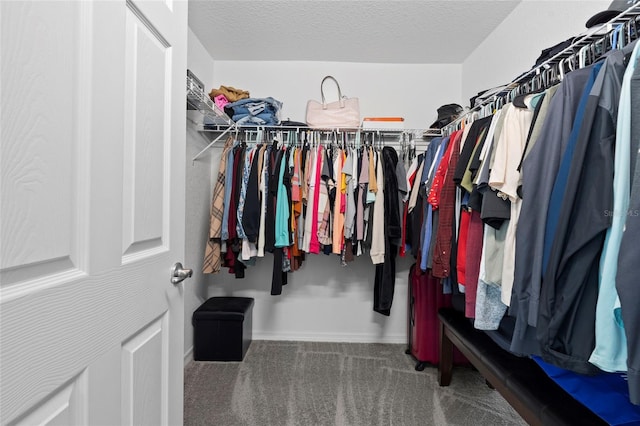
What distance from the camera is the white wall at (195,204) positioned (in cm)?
207

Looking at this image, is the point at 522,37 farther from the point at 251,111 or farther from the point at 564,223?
the point at 251,111

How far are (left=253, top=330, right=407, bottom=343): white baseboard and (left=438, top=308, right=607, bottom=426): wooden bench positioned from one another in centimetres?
89

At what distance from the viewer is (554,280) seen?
2.45 ft

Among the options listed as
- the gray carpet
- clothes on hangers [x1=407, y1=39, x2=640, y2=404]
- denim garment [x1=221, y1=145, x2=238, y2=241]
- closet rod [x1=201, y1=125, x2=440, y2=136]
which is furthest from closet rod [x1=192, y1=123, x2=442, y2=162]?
the gray carpet

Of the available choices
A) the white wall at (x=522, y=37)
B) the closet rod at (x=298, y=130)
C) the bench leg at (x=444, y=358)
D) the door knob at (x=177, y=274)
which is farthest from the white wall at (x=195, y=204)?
the white wall at (x=522, y=37)

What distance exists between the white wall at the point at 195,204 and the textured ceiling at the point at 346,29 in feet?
0.64

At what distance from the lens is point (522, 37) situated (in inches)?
69.4

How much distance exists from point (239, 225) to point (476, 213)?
1456 millimetres

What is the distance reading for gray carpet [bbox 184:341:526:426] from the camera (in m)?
1.55

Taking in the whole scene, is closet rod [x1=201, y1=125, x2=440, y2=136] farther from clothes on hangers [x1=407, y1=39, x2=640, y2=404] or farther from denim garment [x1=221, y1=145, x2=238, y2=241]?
clothes on hangers [x1=407, y1=39, x2=640, y2=404]

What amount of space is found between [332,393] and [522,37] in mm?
2569

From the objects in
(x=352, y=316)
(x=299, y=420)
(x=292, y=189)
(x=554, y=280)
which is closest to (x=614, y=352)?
(x=554, y=280)

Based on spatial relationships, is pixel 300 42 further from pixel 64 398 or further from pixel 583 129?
pixel 64 398

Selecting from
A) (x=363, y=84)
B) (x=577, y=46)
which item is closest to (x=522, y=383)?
(x=577, y=46)
